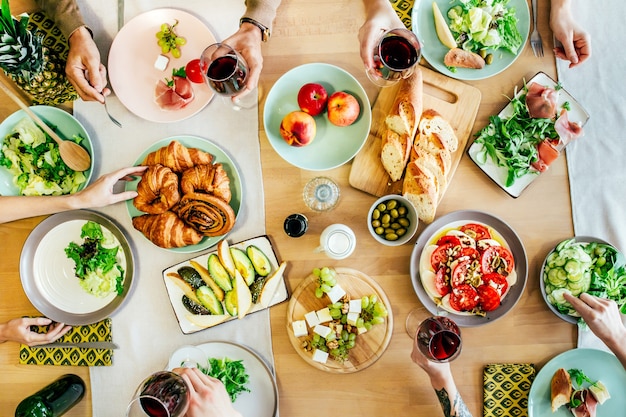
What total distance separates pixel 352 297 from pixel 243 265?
407 millimetres

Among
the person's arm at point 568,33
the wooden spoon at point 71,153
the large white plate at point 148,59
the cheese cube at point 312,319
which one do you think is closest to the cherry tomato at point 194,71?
the large white plate at point 148,59

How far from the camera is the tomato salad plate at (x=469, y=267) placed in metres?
1.58

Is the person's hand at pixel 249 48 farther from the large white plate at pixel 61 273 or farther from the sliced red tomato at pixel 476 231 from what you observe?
the sliced red tomato at pixel 476 231

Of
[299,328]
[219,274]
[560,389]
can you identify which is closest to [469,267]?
[560,389]

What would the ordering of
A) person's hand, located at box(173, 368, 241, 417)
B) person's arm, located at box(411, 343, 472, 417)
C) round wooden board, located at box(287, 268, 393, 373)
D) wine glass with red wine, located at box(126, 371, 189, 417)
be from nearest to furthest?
1. wine glass with red wine, located at box(126, 371, 189, 417)
2. person's hand, located at box(173, 368, 241, 417)
3. person's arm, located at box(411, 343, 472, 417)
4. round wooden board, located at box(287, 268, 393, 373)

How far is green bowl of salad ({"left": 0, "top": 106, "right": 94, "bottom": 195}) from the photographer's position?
1720 millimetres

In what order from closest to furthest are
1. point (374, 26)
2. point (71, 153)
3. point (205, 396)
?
point (205, 396) < point (374, 26) < point (71, 153)

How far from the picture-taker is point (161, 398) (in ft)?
4.35

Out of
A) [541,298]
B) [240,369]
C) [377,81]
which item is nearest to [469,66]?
[377,81]

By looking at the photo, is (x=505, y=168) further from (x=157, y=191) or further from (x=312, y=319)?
(x=157, y=191)

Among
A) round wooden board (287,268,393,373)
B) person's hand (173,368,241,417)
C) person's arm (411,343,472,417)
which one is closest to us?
person's hand (173,368,241,417)

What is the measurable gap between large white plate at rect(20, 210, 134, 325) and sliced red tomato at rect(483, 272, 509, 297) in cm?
125

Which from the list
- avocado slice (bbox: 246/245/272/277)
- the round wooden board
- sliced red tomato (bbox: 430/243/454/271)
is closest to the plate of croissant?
avocado slice (bbox: 246/245/272/277)

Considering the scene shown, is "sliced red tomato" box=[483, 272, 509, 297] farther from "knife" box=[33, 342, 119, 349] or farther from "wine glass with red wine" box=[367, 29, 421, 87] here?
"knife" box=[33, 342, 119, 349]
